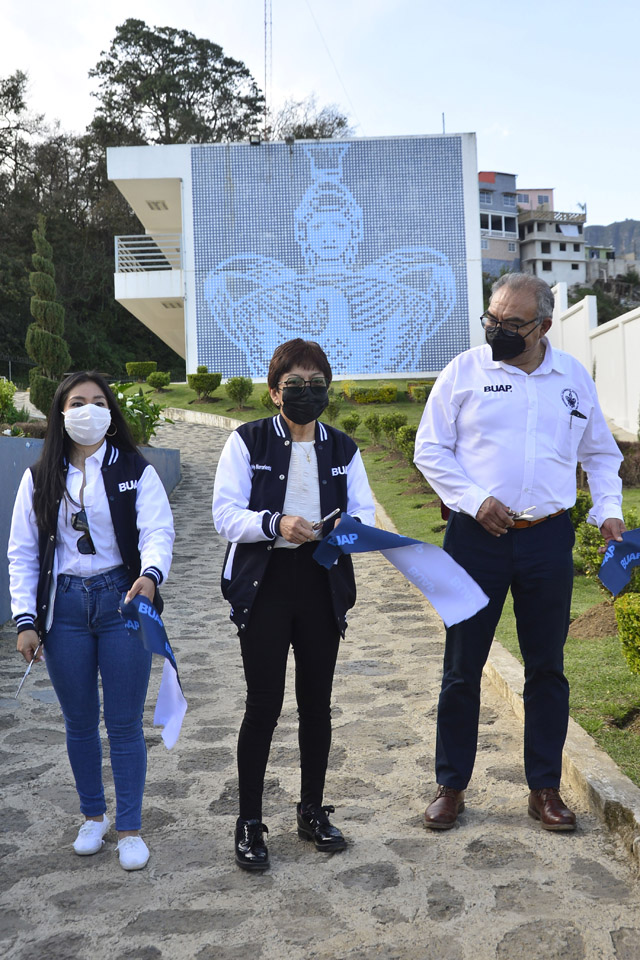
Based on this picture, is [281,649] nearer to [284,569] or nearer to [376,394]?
[284,569]

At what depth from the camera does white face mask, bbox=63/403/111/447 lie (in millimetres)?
3461

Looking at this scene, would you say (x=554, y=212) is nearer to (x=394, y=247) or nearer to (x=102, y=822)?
(x=394, y=247)

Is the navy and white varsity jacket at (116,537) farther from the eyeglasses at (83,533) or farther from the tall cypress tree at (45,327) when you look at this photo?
the tall cypress tree at (45,327)

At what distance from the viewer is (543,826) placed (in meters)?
3.68

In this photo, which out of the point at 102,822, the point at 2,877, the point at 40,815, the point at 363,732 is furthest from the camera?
the point at 363,732

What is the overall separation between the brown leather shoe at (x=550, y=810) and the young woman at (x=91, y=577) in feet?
5.10

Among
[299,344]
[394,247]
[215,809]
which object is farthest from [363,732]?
[394,247]

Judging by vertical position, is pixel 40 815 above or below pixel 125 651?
below

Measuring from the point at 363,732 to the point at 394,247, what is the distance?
29.9 metres

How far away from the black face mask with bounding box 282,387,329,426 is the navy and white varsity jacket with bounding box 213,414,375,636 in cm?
9

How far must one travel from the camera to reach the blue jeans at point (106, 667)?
3400mm

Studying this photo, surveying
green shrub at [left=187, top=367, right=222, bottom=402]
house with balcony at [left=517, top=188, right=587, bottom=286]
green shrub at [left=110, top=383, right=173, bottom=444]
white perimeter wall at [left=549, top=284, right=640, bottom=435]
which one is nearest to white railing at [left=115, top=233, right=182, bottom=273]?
green shrub at [left=187, top=367, right=222, bottom=402]

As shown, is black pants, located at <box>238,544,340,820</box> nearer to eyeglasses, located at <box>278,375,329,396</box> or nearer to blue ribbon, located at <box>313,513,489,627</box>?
blue ribbon, located at <box>313,513,489,627</box>

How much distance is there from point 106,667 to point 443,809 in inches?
57.3
